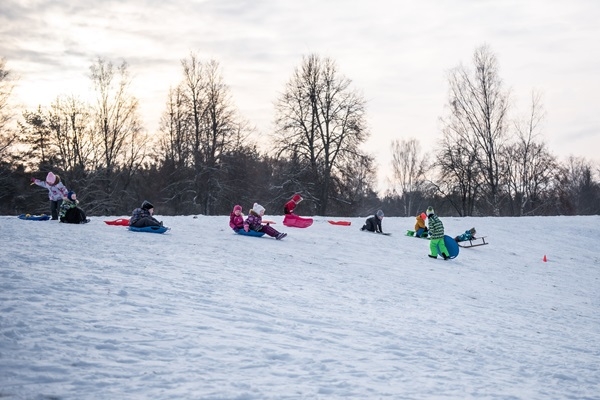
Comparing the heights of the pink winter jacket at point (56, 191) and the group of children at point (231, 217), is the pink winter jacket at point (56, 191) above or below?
above

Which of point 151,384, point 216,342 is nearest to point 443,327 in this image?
point 216,342

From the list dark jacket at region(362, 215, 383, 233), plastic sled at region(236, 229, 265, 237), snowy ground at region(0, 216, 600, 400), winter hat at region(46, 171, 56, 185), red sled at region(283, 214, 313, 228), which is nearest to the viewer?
snowy ground at region(0, 216, 600, 400)

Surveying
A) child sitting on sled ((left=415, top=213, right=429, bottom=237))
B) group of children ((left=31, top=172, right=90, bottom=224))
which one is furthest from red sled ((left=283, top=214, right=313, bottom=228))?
group of children ((left=31, top=172, right=90, bottom=224))

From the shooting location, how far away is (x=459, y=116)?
40062 millimetres

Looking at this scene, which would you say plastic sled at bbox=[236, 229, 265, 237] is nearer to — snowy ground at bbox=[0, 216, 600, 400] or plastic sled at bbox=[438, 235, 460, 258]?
snowy ground at bbox=[0, 216, 600, 400]

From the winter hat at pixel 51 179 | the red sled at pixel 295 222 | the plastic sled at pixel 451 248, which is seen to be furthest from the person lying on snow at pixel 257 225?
the winter hat at pixel 51 179

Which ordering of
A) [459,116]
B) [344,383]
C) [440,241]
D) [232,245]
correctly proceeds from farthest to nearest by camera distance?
1. [459,116]
2. [440,241]
3. [232,245]
4. [344,383]

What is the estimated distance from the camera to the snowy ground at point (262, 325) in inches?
163

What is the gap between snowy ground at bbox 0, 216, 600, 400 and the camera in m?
4.15

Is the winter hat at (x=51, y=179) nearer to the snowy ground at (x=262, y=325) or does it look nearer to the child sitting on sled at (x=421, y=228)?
the snowy ground at (x=262, y=325)

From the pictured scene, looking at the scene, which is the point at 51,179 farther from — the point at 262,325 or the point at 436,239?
the point at 436,239

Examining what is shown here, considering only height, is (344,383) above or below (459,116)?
below

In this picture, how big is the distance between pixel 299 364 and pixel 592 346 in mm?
Result: 5306

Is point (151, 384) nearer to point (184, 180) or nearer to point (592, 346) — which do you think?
point (592, 346)
